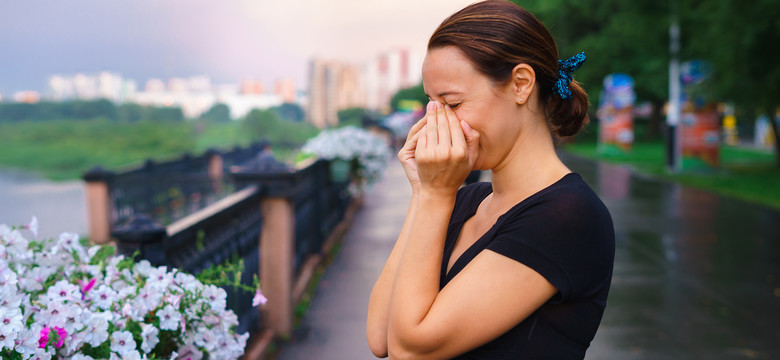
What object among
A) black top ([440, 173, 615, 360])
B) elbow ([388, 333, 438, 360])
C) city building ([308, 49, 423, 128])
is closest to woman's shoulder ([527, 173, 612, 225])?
black top ([440, 173, 615, 360])

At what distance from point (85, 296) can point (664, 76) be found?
124ft

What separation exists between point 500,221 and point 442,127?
26 cm

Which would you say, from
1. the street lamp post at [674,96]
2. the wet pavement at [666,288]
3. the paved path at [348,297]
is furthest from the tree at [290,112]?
the street lamp post at [674,96]

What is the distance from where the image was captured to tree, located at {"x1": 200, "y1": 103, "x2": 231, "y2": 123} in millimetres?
22219

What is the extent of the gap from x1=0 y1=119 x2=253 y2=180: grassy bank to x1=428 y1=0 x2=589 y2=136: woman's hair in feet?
66.9

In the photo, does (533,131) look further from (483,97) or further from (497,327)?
(497,327)

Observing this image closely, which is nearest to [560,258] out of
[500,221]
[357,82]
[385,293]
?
[500,221]

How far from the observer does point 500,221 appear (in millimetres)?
1534

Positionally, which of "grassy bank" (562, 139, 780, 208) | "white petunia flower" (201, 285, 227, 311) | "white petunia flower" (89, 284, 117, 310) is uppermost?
"white petunia flower" (89, 284, 117, 310)

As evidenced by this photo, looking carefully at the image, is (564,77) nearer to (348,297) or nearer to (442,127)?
(442,127)

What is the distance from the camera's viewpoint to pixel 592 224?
56.7 inches

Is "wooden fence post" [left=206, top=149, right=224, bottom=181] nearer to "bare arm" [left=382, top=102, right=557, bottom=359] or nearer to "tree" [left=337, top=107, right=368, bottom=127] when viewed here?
"tree" [left=337, top=107, right=368, bottom=127]

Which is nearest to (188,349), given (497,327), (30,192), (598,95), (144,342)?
(144,342)

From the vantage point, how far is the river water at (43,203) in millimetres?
12141
